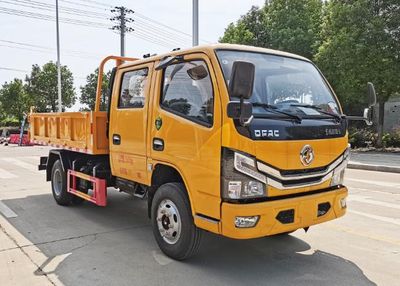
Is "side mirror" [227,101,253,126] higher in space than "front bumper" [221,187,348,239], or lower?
higher

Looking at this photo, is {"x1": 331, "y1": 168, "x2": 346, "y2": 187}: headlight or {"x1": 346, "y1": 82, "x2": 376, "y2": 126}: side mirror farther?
{"x1": 346, "y1": 82, "x2": 376, "y2": 126}: side mirror

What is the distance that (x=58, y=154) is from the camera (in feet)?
25.9

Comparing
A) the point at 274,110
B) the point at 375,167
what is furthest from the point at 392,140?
the point at 274,110

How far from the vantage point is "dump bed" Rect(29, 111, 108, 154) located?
646 centimetres

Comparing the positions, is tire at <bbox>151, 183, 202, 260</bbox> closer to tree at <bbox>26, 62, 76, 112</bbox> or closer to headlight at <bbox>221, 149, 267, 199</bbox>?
headlight at <bbox>221, 149, 267, 199</bbox>

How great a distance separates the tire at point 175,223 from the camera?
4.63 m

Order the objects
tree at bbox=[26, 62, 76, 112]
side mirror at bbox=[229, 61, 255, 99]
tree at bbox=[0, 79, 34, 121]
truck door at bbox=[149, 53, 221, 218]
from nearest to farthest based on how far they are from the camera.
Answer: side mirror at bbox=[229, 61, 255, 99], truck door at bbox=[149, 53, 221, 218], tree at bbox=[26, 62, 76, 112], tree at bbox=[0, 79, 34, 121]

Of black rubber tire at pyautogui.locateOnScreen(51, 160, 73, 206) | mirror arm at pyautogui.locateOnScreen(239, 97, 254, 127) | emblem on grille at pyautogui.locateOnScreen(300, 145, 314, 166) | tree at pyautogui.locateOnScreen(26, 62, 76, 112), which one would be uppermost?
tree at pyautogui.locateOnScreen(26, 62, 76, 112)

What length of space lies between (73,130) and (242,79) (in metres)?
4.20

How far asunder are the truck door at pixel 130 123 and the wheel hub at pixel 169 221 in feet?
1.95

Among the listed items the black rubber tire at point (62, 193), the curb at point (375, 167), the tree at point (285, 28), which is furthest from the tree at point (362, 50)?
the black rubber tire at point (62, 193)

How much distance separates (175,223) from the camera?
4816 millimetres

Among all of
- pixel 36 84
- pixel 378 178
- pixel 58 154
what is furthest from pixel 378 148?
pixel 36 84

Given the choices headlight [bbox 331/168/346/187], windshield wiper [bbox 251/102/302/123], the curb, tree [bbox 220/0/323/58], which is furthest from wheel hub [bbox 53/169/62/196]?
tree [bbox 220/0/323/58]
